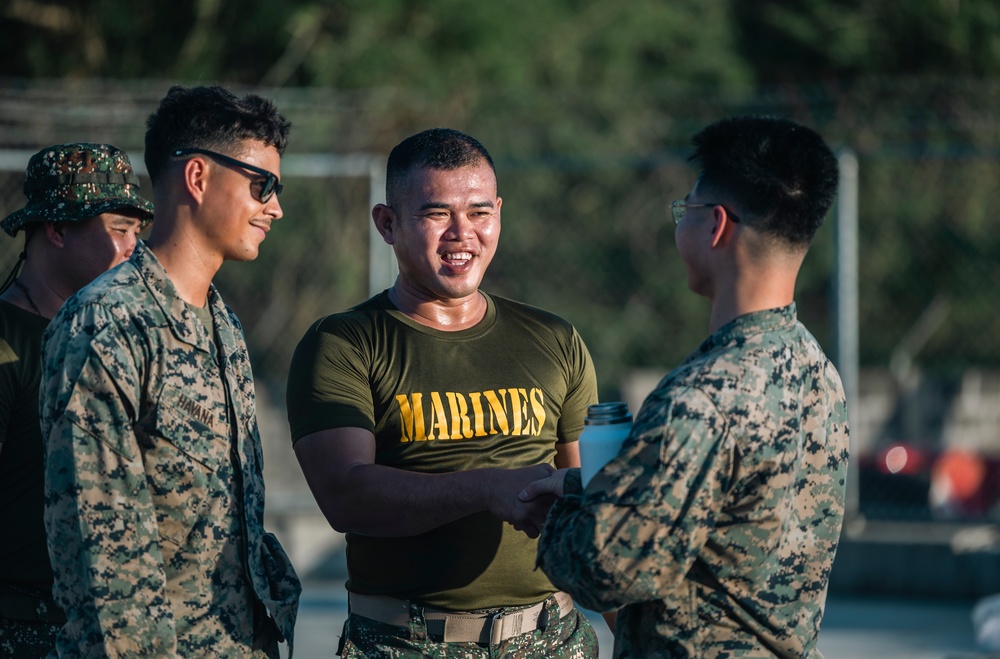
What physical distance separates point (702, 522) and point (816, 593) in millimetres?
386

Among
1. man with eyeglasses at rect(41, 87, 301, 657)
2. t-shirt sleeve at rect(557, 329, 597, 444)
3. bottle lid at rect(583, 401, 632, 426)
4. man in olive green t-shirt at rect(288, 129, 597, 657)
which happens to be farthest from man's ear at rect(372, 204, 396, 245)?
bottle lid at rect(583, 401, 632, 426)

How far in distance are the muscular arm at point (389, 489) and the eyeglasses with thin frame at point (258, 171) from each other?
2.02 feet

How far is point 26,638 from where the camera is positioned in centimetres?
335

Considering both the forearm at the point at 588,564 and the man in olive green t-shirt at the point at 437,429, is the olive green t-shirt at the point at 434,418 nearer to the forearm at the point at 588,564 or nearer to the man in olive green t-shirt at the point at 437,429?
the man in olive green t-shirt at the point at 437,429

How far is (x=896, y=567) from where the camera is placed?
25.9 ft

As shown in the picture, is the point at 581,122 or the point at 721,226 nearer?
the point at 721,226

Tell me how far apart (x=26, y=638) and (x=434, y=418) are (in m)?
1.21

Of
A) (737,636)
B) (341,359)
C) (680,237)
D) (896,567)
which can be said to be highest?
(680,237)

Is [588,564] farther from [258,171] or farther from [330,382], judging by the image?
[258,171]

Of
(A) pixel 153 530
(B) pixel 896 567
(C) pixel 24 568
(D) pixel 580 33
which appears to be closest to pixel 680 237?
(A) pixel 153 530

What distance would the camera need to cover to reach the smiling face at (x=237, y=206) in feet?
9.86

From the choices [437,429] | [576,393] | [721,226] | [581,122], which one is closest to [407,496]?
[437,429]

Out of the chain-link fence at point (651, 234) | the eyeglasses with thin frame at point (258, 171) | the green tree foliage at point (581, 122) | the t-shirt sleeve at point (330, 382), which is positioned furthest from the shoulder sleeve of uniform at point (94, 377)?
the green tree foliage at point (581, 122)

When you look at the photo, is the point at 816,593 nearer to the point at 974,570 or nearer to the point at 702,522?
the point at 702,522
